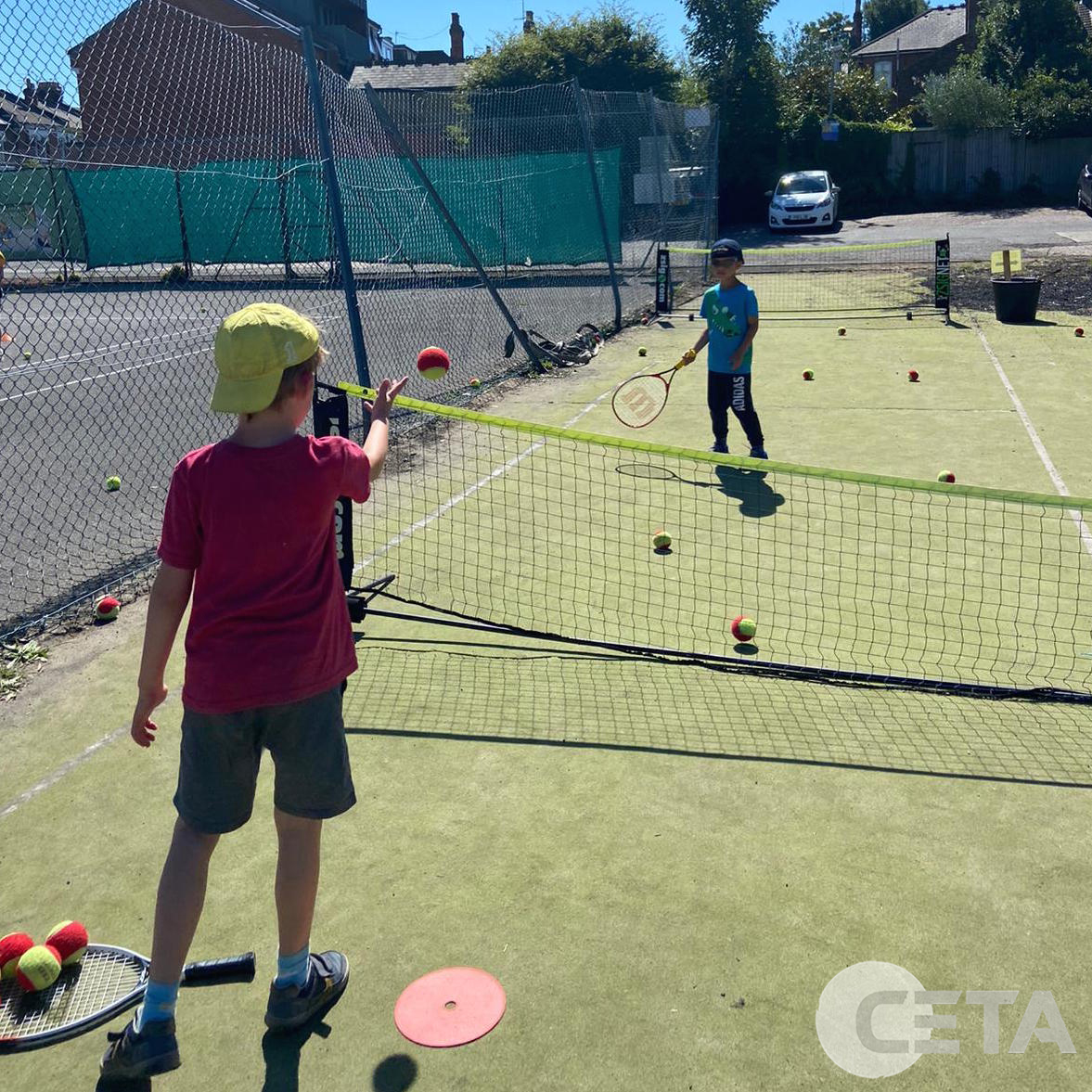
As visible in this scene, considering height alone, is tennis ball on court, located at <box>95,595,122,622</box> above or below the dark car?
below

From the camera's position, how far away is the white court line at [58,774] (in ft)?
15.0

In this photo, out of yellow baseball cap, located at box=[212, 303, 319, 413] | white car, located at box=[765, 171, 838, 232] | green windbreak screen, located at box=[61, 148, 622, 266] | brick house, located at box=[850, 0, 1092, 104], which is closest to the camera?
yellow baseball cap, located at box=[212, 303, 319, 413]

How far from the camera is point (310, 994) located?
131 inches

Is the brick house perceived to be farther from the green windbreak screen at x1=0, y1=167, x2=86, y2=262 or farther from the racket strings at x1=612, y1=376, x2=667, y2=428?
the racket strings at x1=612, y1=376, x2=667, y2=428

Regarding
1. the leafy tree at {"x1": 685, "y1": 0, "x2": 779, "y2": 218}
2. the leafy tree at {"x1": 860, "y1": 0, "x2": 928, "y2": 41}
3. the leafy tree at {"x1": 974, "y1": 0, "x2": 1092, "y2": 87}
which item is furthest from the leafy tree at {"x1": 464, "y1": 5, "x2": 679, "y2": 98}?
the leafy tree at {"x1": 860, "y1": 0, "x2": 928, "y2": 41}

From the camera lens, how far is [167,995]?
3.07 metres

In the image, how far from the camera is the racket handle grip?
3508 millimetres

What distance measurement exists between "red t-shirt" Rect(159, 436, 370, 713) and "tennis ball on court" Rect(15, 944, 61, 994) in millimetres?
1169

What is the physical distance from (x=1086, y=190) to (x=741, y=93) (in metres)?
12.1

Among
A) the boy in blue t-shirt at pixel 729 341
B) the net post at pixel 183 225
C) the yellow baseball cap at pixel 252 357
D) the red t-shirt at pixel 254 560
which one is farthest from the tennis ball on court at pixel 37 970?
the net post at pixel 183 225

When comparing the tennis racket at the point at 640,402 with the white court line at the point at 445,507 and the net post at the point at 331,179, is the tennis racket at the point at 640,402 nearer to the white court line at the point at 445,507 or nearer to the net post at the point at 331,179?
the white court line at the point at 445,507

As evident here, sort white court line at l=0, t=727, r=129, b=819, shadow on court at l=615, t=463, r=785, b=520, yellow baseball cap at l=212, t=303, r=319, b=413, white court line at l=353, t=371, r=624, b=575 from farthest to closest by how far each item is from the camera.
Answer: shadow on court at l=615, t=463, r=785, b=520, white court line at l=353, t=371, r=624, b=575, white court line at l=0, t=727, r=129, b=819, yellow baseball cap at l=212, t=303, r=319, b=413

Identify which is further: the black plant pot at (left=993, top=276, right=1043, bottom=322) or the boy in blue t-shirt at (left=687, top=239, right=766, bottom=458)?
the black plant pot at (left=993, top=276, right=1043, bottom=322)

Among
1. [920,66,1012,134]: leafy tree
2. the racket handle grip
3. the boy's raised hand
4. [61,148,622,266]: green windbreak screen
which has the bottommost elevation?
the racket handle grip
